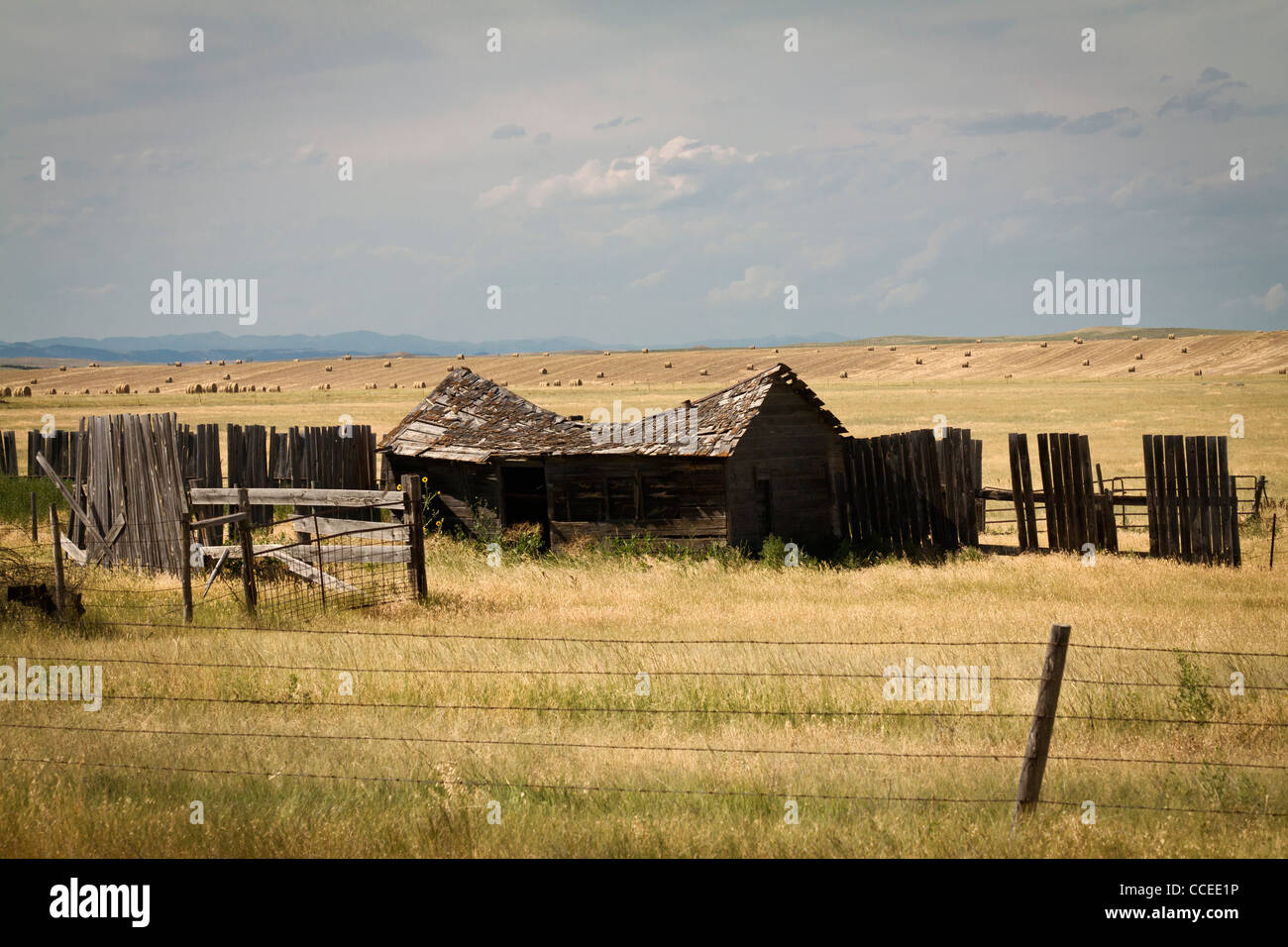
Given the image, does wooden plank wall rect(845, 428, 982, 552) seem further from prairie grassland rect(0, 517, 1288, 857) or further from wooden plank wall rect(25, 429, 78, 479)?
wooden plank wall rect(25, 429, 78, 479)

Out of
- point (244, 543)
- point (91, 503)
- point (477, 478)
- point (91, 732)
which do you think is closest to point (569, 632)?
point (244, 543)

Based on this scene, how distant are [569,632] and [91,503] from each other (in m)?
10.5

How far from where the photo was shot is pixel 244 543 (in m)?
11.8

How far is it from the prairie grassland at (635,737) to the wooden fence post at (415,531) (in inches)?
19.2

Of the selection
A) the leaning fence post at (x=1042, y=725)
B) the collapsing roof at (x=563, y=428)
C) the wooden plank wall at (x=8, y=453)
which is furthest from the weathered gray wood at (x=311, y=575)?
Result: the wooden plank wall at (x=8, y=453)

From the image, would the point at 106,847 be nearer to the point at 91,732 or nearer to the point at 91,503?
the point at 91,732

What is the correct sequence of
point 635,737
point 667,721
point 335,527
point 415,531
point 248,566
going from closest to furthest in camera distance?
point 635,737, point 667,721, point 248,566, point 415,531, point 335,527

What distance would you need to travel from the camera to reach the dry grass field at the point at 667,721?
5438mm

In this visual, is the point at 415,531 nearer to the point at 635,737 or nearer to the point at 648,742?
the point at 635,737

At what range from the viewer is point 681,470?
1762cm

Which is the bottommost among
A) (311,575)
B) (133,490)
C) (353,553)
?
(311,575)

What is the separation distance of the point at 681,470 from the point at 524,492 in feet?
14.3

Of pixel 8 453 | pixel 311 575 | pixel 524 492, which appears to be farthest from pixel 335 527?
pixel 8 453

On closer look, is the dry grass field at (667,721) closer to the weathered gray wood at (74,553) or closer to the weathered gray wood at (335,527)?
the weathered gray wood at (335,527)
